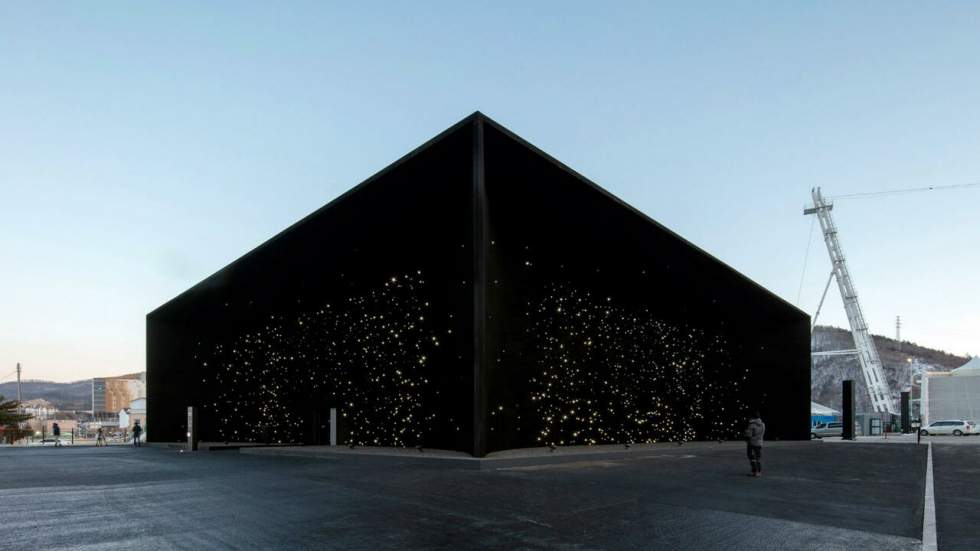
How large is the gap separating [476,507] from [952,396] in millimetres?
65747

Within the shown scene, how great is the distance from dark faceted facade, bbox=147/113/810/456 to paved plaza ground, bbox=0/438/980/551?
398cm

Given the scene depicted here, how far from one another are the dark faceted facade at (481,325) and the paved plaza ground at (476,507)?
157 inches

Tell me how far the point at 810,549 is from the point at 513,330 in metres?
12.0

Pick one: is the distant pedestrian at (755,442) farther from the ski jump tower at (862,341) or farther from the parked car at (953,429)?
the ski jump tower at (862,341)

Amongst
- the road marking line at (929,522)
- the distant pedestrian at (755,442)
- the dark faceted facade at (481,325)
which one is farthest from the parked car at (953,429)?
the distant pedestrian at (755,442)

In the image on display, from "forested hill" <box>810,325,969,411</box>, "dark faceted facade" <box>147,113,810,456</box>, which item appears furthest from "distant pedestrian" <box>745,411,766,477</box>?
"forested hill" <box>810,325,969,411</box>

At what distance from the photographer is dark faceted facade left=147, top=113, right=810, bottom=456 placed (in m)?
17.0

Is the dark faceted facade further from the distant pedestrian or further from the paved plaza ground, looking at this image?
the distant pedestrian

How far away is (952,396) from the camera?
A: 58.1 metres

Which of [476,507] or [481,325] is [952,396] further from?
[476,507]

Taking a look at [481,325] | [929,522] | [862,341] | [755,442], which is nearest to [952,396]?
[862,341]

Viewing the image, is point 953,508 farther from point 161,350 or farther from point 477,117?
point 161,350

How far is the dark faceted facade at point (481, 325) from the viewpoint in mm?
17000

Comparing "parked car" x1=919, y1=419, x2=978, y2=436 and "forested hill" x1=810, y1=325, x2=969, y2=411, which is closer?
"parked car" x1=919, y1=419, x2=978, y2=436
